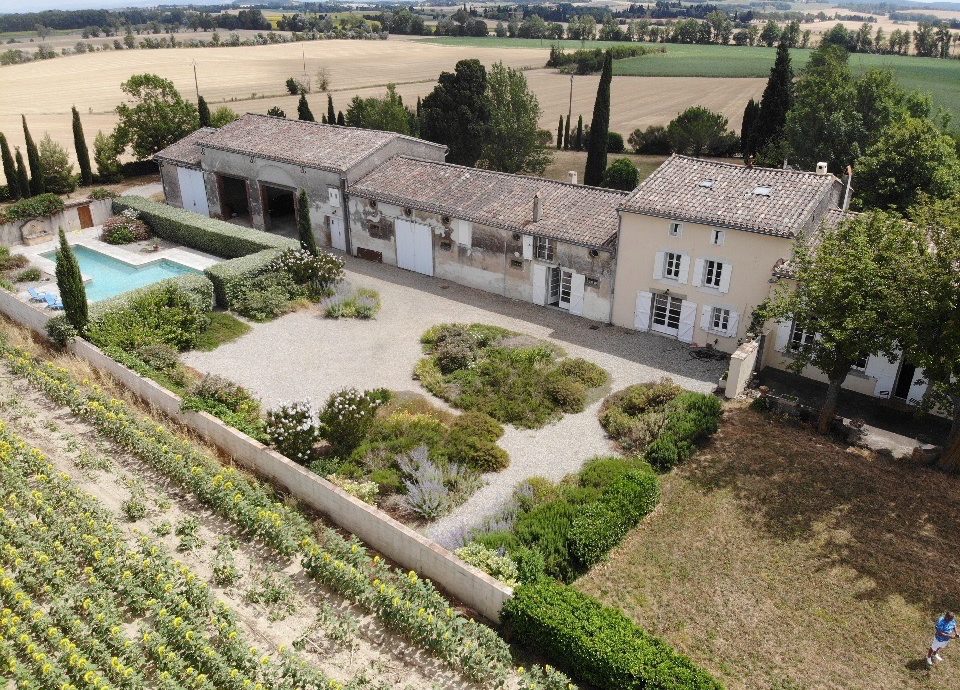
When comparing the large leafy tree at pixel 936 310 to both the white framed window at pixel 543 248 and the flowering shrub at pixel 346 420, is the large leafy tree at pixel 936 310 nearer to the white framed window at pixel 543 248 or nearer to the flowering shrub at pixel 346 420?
the white framed window at pixel 543 248

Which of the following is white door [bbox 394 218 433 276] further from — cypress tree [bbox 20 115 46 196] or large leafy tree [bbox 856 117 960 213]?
cypress tree [bbox 20 115 46 196]

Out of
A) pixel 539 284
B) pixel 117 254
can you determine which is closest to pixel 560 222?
pixel 539 284

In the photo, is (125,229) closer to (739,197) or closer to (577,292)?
(577,292)

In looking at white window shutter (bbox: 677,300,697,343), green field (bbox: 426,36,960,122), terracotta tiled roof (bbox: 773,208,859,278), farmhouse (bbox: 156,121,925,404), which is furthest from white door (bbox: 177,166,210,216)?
green field (bbox: 426,36,960,122)

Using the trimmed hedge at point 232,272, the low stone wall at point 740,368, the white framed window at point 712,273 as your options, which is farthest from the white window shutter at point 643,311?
the trimmed hedge at point 232,272

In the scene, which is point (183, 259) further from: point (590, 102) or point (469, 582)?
point (590, 102)

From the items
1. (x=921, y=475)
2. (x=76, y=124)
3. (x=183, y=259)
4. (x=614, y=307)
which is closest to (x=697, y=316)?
(x=614, y=307)
